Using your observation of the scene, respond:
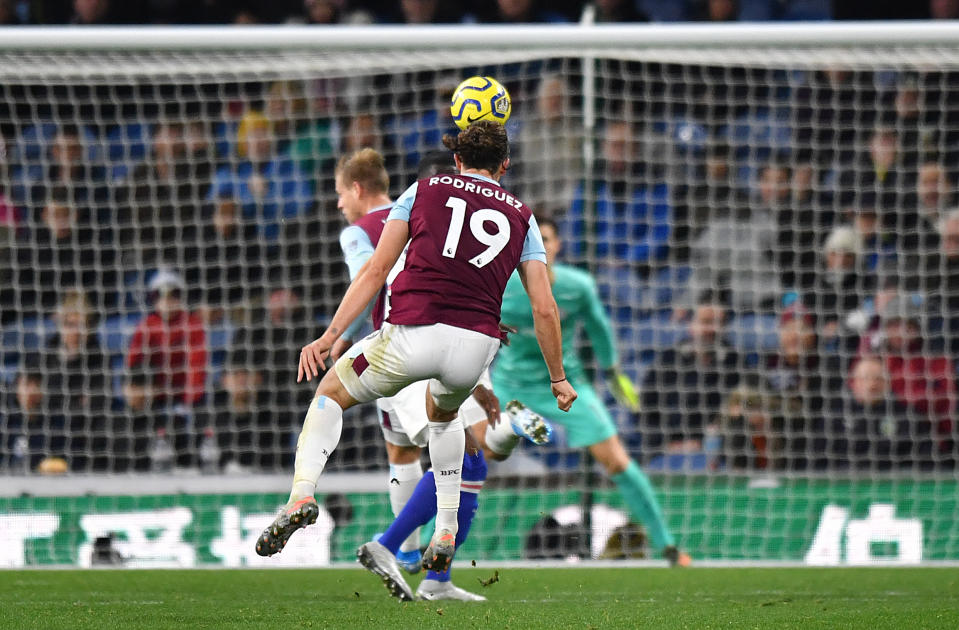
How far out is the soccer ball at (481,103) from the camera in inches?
233

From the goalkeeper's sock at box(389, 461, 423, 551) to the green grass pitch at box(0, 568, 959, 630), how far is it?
31cm

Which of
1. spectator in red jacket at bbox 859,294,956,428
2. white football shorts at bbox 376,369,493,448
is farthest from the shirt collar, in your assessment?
spectator in red jacket at bbox 859,294,956,428

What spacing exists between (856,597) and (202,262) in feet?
18.4

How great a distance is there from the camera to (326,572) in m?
7.63

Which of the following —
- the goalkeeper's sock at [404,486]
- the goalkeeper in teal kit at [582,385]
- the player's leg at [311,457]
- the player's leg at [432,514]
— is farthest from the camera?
the goalkeeper in teal kit at [582,385]

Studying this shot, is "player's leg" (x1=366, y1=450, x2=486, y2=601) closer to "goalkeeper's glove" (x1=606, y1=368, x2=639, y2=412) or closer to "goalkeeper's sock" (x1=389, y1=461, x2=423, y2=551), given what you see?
"goalkeeper's sock" (x1=389, y1=461, x2=423, y2=551)

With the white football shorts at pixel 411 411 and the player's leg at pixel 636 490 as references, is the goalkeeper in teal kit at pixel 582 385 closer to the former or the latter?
the player's leg at pixel 636 490

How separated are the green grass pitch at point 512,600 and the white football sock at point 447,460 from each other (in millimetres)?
450

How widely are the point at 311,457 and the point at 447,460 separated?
0.60m

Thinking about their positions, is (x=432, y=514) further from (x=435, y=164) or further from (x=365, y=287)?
(x=435, y=164)

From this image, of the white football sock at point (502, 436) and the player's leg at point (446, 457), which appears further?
the white football sock at point (502, 436)

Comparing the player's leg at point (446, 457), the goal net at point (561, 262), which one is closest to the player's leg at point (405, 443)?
the player's leg at point (446, 457)

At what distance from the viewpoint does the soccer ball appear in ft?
19.4

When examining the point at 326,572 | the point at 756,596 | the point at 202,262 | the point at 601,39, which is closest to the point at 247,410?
the point at 202,262
